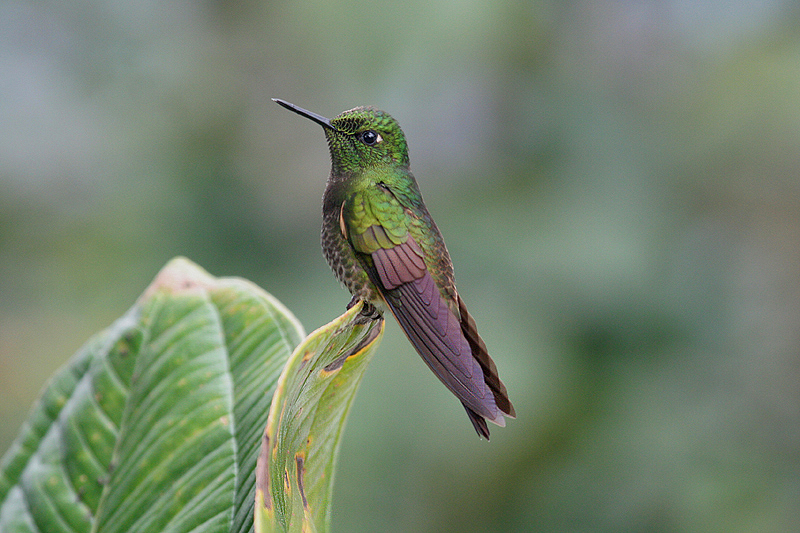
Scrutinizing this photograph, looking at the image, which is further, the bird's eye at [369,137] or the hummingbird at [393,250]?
the bird's eye at [369,137]

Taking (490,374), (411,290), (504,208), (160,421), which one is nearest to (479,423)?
(490,374)

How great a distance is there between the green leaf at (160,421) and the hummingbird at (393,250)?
0.17 metres

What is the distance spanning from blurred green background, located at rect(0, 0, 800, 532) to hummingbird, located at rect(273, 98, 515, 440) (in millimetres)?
2006

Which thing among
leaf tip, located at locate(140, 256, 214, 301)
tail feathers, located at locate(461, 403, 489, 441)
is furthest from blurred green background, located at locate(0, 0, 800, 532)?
tail feathers, located at locate(461, 403, 489, 441)

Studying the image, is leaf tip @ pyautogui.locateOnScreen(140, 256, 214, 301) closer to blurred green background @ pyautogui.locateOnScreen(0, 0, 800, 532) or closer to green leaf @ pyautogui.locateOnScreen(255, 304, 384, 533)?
green leaf @ pyautogui.locateOnScreen(255, 304, 384, 533)

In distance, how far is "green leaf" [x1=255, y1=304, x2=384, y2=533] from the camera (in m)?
0.80

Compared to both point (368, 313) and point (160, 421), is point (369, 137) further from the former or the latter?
point (160, 421)

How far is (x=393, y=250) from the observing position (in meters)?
1.29

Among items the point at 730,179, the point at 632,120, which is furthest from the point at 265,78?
the point at 730,179

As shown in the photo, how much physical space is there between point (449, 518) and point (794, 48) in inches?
126

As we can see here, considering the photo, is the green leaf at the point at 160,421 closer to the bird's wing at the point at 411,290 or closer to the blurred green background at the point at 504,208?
the bird's wing at the point at 411,290

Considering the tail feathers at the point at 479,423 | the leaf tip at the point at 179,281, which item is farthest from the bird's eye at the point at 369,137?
the tail feathers at the point at 479,423

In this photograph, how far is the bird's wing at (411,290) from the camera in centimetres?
111

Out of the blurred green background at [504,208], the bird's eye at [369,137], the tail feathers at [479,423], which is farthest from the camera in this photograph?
the blurred green background at [504,208]
